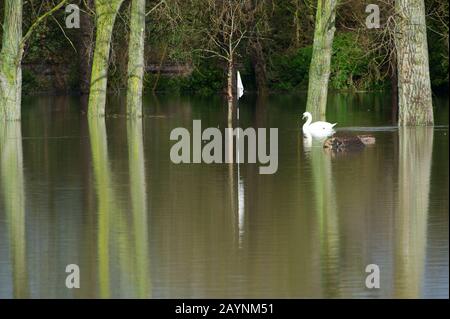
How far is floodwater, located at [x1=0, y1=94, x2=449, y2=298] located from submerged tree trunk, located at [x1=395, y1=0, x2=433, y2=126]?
2368 millimetres

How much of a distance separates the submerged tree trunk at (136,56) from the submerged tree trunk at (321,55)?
19.1 ft

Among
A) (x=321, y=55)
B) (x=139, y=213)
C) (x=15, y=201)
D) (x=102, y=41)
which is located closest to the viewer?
(x=139, y=213)

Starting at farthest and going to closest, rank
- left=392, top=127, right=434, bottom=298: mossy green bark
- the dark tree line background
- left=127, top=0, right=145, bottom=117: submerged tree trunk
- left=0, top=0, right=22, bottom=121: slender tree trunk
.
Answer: the dark tree line background → left=127, top=0, right=145, bottom=117: submerged tree trunk → left=0, top=0, right=22, bottom=121: slender tree trunk → left=392, top=127, right=434, bottom=298: mossy green bark

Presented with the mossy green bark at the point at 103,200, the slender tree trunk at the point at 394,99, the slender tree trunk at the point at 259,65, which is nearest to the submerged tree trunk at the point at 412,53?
the slender tree trunk at the point at 394,99

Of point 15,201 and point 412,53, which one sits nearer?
point 15,201

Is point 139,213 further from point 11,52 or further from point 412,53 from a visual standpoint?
point 11,52

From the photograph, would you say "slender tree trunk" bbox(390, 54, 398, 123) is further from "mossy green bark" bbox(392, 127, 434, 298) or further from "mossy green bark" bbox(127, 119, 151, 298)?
"mossy green bark" bbox(392, 127, 434, 298)

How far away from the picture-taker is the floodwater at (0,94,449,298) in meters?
12.4

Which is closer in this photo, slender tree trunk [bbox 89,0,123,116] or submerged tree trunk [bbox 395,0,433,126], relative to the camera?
submerged tree trunk [bbox 395,0,433,126]

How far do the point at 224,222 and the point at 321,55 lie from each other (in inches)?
726

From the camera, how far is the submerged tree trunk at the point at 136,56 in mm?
37594

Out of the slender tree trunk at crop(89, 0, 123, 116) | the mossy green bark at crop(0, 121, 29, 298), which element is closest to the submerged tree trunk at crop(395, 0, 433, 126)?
the mossy green bark at crop(0, 121, 29, 298)

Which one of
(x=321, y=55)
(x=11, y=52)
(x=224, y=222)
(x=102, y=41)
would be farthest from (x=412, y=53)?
(x=224, y=222)

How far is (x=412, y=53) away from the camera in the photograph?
101 feet
